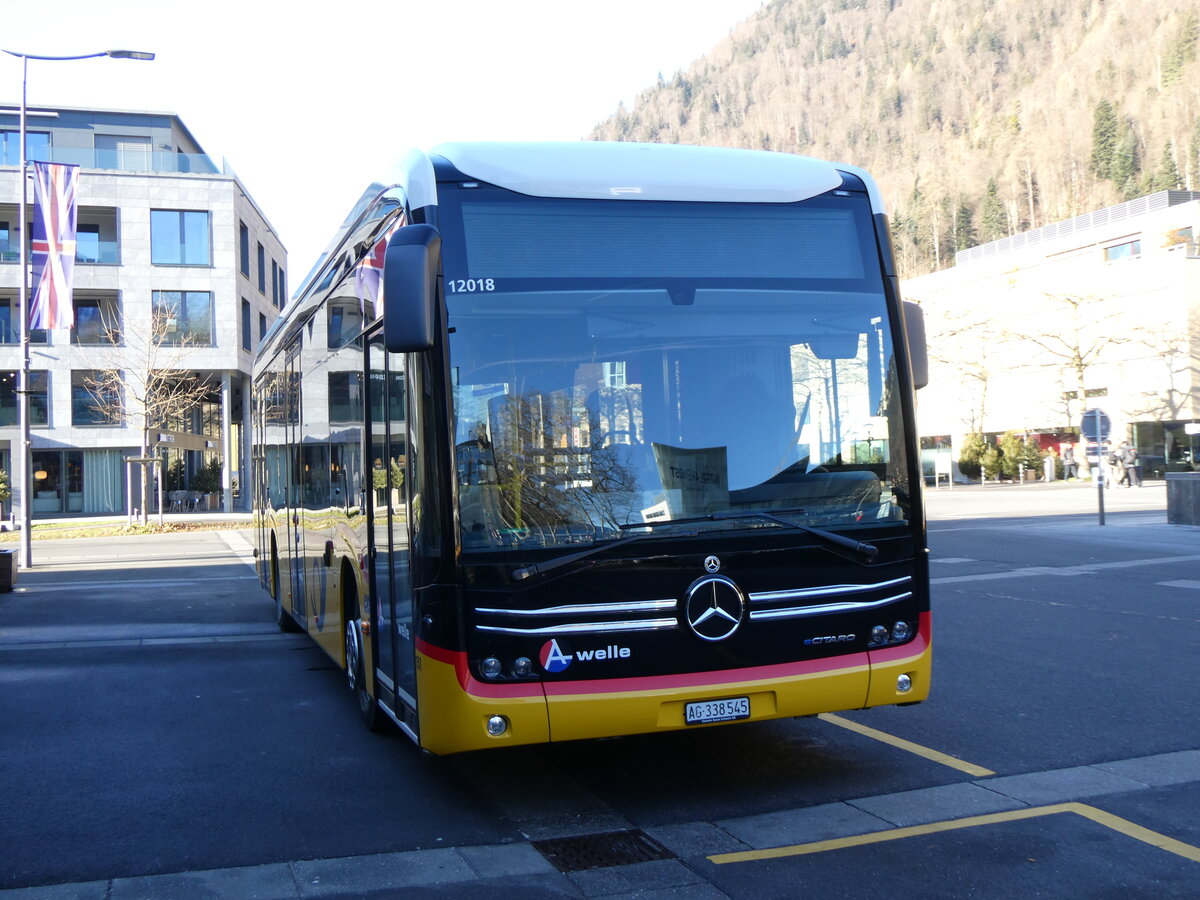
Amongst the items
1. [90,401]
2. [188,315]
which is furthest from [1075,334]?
[90,401]

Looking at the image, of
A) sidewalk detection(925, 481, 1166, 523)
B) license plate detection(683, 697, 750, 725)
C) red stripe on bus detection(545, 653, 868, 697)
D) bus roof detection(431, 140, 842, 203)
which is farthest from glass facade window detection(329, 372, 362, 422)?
sidewalk detection(925, 481, 1166, 523)

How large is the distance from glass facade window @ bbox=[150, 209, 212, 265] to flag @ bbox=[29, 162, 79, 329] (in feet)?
60.8

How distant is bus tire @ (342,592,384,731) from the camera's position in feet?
24.2

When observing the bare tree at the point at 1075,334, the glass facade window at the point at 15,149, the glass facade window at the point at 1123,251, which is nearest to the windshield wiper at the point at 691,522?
the glass facade window at the point at 15,149

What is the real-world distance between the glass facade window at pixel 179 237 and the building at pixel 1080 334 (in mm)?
35472

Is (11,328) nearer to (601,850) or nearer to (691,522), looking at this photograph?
(691,522)

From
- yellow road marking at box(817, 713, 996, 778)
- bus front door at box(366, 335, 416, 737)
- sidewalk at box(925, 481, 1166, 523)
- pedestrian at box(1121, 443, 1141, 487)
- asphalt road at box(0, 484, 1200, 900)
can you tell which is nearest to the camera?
asphalt road at box(0, 484, 1200, 900)

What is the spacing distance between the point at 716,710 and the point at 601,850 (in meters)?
0.82

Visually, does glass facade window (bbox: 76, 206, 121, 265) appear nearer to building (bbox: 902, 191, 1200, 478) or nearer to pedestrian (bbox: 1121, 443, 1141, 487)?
building (bbox: 902, 191, 1200, 478)

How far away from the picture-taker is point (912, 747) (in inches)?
268

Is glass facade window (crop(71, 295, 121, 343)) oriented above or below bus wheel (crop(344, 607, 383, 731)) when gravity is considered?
above

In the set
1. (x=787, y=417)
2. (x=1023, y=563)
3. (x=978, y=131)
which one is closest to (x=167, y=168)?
(x=1023, y=563)

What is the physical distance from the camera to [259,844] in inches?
210

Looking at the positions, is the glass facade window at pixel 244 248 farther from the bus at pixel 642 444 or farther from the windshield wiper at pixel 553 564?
the windshield wiper at pixel 553 564
